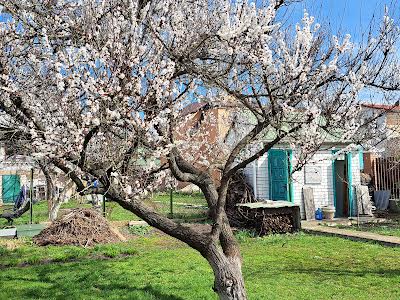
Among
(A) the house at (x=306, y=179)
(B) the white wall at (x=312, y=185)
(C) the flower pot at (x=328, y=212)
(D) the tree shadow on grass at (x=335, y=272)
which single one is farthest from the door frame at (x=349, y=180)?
(D) the tree shadow on grass at (x=335, y=272)

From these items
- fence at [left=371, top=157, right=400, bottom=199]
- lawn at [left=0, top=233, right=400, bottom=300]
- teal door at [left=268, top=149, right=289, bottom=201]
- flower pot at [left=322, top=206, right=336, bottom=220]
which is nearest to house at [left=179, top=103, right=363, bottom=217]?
teal door at [left=268, top=149, right=289, bottom=201]

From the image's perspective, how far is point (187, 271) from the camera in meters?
8.02

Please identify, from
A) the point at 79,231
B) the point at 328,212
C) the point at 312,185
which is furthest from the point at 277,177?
the point at 79,231

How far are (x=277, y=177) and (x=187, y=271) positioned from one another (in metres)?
7.64

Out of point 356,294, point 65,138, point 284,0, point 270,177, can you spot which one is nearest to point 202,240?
point 65,138

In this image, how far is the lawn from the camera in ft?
21.8

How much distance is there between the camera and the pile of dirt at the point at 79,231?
37.3ft

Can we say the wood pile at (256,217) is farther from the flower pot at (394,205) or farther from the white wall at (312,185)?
the flower pot at (394,205)

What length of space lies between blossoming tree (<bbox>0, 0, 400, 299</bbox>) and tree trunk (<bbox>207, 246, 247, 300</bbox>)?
1 cm

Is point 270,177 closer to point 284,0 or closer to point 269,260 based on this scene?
point 269,260

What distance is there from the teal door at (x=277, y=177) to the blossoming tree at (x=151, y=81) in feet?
28.8

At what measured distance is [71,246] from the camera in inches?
432

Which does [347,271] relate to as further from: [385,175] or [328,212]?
[385,175]

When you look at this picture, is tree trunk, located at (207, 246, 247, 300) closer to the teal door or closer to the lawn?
the lawn
